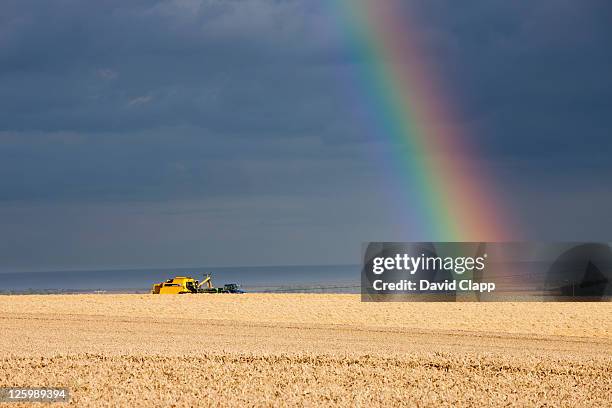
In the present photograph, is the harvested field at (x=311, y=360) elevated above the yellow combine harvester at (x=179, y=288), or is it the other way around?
the yellow combine harvester at (x=179, y=288)

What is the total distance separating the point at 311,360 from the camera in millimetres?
18453

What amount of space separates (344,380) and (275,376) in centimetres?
153

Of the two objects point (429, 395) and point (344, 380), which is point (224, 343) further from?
point (429, 395)

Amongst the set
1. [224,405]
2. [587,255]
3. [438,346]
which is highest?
[587,255]

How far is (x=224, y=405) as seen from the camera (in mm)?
13867

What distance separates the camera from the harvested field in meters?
14.8

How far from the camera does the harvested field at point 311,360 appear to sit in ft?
48.5

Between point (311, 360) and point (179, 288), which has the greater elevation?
point (179, 288)

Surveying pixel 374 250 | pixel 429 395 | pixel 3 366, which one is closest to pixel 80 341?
pixel 3 366

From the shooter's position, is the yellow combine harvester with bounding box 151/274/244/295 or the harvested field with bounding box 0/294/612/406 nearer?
the harvested field with bounding box 0/294/612/406

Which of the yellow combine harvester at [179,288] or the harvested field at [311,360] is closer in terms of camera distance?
the harvested field at [311,360]

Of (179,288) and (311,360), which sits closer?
(311,360)

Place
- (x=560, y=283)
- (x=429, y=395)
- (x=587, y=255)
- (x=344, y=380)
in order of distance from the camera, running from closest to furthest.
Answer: (x=429, y=395)
(x=344, y=380)
(x=560, y=283)
(x=587, y=255)

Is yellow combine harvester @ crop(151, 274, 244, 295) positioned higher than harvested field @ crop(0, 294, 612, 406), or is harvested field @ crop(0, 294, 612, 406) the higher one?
yellow combine harvester @ crop(151, 274, 244, 295)
